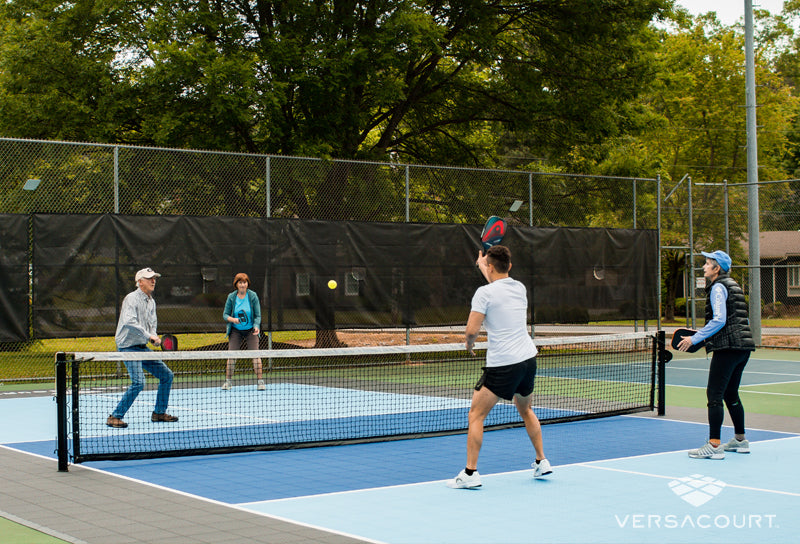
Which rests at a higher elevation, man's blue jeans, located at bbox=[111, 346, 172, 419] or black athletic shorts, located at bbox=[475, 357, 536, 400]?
black athletic shorts, located at bbox=[475, 357, 536, 400]

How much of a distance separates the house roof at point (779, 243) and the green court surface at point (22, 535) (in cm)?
1885

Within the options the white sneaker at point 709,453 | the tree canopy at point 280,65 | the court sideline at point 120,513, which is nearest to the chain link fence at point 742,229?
the tree canopy at point 280,65

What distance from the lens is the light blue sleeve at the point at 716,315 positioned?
8.04m

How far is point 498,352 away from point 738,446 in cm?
281

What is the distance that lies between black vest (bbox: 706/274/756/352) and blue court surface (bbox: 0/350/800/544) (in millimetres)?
982

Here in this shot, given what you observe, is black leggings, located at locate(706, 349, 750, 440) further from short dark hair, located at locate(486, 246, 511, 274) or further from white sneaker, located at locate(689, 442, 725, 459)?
short dark hair, located at locate(486, 246, 511, 274)

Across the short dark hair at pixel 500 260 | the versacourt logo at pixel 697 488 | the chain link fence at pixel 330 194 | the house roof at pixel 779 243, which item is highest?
the chain link fence at pixel 330 194

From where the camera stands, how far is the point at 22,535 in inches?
219

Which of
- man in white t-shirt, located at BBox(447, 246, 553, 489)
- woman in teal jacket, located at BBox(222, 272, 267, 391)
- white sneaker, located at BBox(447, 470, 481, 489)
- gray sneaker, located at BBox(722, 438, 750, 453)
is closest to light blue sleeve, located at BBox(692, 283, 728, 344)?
gray sneaker, located at BBox(722, 438, 750, 453)

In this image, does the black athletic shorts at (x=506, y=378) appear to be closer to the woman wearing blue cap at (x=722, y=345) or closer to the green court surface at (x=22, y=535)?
the woman wearing blue cap at (x=722, y=345)

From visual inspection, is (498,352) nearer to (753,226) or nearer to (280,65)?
(280,65)

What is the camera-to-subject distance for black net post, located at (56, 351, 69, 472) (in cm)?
761

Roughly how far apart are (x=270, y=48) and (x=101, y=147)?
4328mm

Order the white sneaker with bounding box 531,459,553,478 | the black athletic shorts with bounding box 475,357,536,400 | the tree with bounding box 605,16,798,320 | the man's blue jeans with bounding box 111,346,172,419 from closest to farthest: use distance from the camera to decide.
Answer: the black athletic shorts with bounding box 475,357,536,400
the white sneaker with bounding box 531,459,553,478
the man's blue jeans with bounding box 111,346,172,419
the tree with bounding box 605,16,798,320
